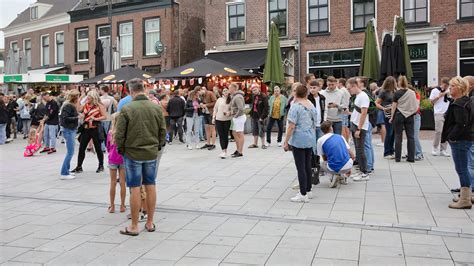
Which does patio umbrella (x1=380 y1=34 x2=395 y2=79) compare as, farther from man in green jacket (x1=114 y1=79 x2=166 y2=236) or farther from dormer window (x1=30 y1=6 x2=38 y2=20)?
dormer window (x1=30 y1=6 x2=38 y2=20)

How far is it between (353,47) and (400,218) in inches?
679

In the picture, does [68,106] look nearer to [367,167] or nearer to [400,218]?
[367,167]

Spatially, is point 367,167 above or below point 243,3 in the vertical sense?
below

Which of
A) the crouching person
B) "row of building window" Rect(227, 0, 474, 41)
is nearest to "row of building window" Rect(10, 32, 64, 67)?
"row of building window" Rect(227, 0, 474, 41)

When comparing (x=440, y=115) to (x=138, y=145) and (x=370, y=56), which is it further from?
(x=138, y=145)

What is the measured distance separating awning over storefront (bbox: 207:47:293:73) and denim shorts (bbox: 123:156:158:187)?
16.9 m

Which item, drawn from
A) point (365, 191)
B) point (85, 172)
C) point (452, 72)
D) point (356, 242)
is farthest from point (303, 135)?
point (452, 72)

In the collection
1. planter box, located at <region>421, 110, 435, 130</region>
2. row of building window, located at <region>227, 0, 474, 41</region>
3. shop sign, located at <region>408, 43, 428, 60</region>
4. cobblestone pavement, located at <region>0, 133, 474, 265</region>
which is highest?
row of building window, located at <region>227, 0, 474, 41</region>

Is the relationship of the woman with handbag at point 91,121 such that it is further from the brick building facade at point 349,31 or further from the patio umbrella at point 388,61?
the brick building facade at point 349,31

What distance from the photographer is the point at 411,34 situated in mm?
20734

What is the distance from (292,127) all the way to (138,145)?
7.84 feet

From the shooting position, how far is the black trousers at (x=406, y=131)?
32.2 ft

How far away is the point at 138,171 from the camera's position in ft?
17.5

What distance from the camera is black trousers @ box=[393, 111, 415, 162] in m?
9.80
